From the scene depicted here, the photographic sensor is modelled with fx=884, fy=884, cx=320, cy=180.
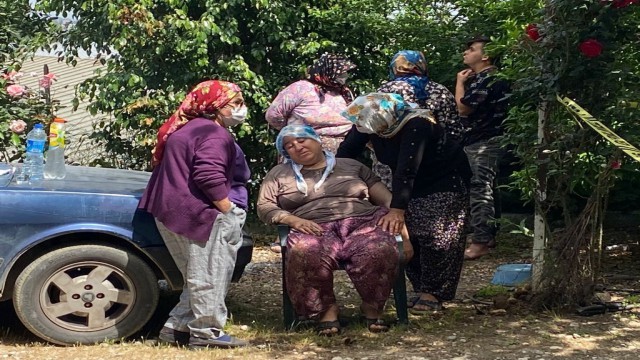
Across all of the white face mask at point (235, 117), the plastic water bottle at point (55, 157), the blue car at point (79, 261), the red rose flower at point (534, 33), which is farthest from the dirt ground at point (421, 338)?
the red rose flower at point (534, 33)

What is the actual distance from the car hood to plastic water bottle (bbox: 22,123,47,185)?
108mm

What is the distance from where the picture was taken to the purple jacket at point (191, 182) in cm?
482

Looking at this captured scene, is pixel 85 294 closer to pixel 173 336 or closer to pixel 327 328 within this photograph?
pixel 173 336

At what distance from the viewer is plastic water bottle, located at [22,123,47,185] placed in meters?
5.22

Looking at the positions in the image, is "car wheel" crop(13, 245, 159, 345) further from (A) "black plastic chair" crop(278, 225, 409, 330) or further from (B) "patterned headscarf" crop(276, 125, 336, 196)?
(B) "patterned headscarf" crop(276, 125, 336, 196)

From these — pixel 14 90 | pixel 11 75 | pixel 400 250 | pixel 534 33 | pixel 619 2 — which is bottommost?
Answer: pixel 400 250

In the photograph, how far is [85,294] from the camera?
4914 millimetres

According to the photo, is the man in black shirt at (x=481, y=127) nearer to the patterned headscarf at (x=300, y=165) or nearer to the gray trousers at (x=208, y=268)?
the patterned headscarf at (x=300, y=165)

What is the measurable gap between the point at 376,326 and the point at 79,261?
1.73m

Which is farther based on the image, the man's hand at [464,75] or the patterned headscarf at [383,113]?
the man's hand at [464,75]

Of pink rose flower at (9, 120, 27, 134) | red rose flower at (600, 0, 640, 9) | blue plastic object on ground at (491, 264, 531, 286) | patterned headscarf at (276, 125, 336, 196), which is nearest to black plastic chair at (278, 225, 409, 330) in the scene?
patterned headscarf at (276, 125, 336, 196)

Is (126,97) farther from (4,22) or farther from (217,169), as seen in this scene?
(217,169)

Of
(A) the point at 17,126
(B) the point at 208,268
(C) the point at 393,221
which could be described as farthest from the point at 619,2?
(A) the point at 17,126

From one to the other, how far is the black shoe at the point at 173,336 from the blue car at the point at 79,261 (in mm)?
136
